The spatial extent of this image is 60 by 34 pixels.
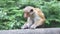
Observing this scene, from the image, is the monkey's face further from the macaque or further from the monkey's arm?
the monkey's arm

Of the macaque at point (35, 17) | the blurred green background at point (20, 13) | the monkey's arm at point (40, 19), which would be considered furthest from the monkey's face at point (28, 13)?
the blurred green background at point (20, 13)

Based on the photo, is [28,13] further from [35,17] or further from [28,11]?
[35,17]

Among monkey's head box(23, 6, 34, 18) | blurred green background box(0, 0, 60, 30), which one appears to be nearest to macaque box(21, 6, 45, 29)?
→ monkey's head box(23, 6, 34, 18)

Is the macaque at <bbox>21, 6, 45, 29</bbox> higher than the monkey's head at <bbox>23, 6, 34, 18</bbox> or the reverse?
the reverse

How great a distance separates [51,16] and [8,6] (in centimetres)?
114

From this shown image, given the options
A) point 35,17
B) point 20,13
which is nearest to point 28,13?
point 35,17

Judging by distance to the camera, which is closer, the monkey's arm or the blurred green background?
the monkey's arm

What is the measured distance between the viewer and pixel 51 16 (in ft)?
16.4

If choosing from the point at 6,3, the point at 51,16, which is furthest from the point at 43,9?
the point at 6,3

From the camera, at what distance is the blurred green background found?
4840 millimetres

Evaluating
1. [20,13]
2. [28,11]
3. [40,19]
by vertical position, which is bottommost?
[40,19]

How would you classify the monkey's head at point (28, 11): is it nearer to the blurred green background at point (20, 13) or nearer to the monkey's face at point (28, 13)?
the monkey's face at point (28, 13)

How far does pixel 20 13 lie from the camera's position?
496 cm

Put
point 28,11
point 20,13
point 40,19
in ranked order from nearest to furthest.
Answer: point 28,11, point 40,19, point 20,13
